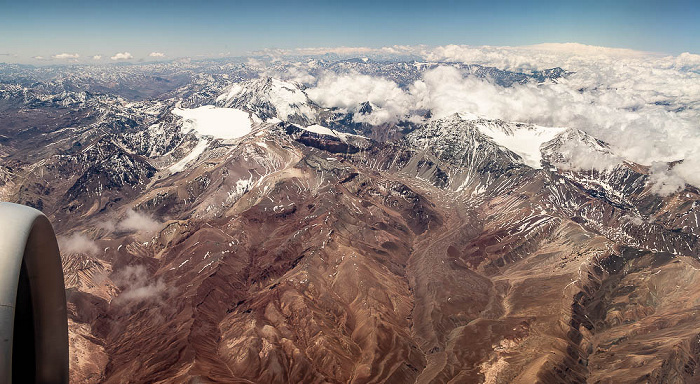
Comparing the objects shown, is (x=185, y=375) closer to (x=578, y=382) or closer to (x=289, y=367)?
(x=289, y=367)

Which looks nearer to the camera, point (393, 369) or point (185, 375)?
point (185, 375)

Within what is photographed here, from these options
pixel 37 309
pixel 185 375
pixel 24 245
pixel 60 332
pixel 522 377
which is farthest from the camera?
pixel 522 377

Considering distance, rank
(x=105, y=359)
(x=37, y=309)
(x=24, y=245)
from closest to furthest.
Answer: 1. (x=24, y=245)
2. (x=37, y=309)
3. (x=105, y=359)

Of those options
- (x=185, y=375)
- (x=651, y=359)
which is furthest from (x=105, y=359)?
(x=651, y=359)

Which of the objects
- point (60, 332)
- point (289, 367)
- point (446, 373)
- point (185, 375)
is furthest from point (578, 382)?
point (60, 332)

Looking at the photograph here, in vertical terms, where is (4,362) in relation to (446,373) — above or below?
above

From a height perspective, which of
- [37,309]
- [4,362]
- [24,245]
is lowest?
[37,309]

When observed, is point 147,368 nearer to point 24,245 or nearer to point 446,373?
point 446,373
